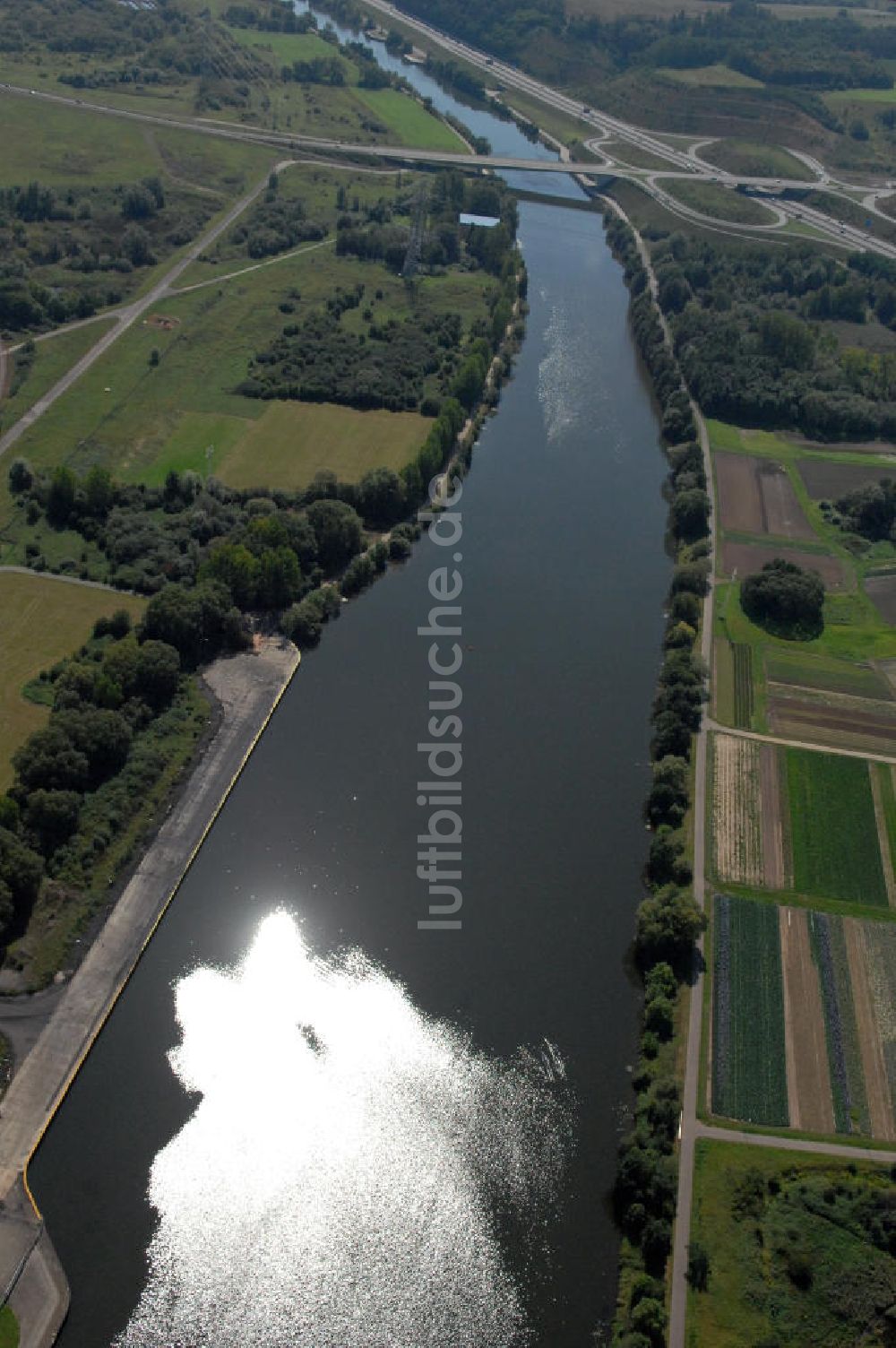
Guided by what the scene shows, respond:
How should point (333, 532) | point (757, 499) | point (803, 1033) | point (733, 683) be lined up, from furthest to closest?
point (757, 499)
point (333, 532)
point (733, 683)
point (803, 1033)

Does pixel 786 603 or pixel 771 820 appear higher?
pixel 786 603

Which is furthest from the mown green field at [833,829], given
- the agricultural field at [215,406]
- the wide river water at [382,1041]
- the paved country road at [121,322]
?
the paved country road at [121,322]

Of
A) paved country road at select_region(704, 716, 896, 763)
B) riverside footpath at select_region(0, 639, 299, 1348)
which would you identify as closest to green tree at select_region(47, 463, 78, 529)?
riverside footpath at select_region(0, 639, 299, 1348)

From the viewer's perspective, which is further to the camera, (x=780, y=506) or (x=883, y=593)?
(x=780, y=506)

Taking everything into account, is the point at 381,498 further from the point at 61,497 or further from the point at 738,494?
the point at 738,494

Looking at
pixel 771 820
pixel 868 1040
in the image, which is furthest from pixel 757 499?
pixel 868 1040

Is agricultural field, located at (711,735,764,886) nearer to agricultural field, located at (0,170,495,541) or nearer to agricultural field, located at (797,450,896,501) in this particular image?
agricultural field, located at (797,450,896,501)
